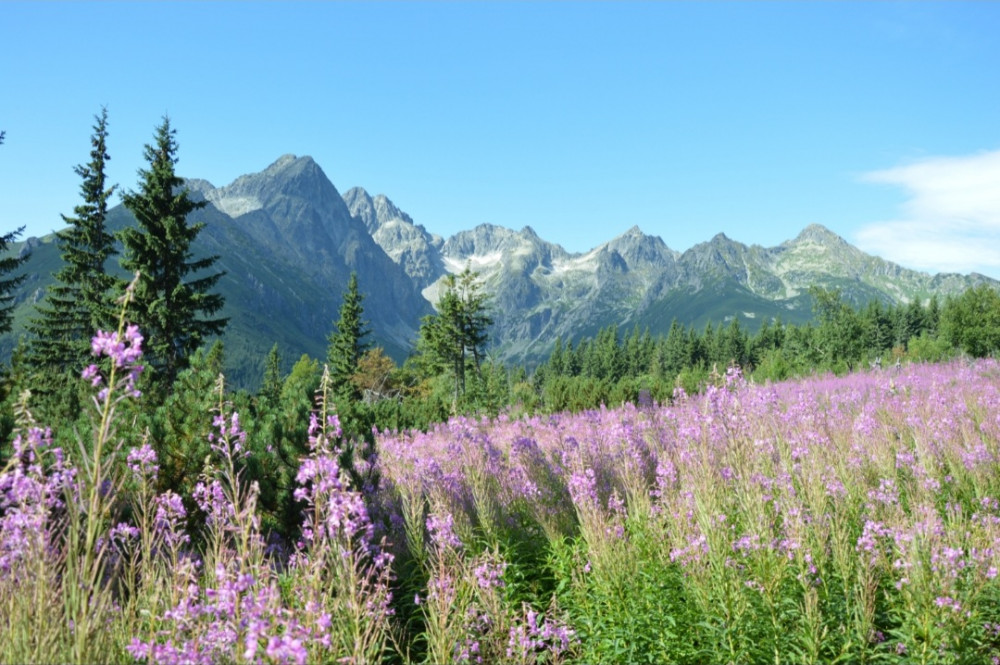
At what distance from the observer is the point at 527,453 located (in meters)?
7.52

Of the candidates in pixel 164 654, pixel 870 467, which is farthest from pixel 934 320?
pixel 164 654

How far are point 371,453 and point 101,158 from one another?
30955 mm

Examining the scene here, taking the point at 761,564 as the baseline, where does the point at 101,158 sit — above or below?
above

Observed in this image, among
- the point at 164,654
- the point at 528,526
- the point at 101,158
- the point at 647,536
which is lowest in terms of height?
the point at 528,526

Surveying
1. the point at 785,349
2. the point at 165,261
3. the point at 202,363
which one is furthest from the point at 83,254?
the point at 785,349

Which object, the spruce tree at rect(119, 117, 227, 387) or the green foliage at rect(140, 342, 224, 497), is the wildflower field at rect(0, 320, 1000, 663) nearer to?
the green foliage at rect(140, 342, 224, 497)

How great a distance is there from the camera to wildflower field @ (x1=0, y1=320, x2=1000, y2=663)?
2.39 m

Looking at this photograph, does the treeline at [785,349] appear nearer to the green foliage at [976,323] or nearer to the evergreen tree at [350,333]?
the green foliage at [976,323]

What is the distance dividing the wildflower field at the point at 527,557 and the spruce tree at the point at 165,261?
55.8 ft

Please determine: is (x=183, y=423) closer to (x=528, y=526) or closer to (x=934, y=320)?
(x=528, y=526)

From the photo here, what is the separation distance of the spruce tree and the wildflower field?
1701 centimetres

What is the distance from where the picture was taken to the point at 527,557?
6188 mm

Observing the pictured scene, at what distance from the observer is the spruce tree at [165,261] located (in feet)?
70.6

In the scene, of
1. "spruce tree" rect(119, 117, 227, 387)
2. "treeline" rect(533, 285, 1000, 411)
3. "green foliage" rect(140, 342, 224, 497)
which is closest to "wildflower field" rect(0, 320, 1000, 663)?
"green foliage" rect(140, 342, 224, 497)
